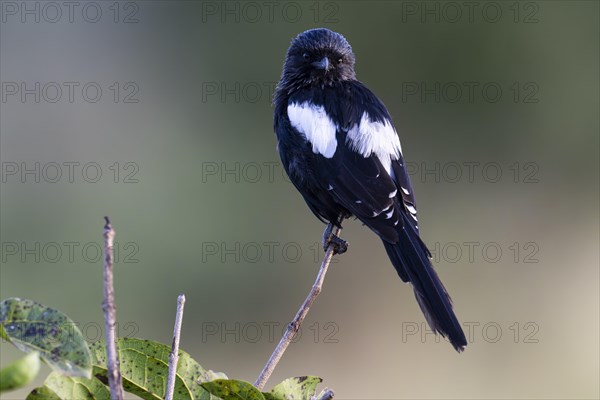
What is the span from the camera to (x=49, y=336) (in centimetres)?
89

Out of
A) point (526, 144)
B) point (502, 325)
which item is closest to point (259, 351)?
point (502, 325)

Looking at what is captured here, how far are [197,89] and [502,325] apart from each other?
3.05 metres

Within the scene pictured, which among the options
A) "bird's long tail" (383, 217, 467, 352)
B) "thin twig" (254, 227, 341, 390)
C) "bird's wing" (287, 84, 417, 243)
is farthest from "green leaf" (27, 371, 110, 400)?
"bird's wing" (287, 84, 417, 243)

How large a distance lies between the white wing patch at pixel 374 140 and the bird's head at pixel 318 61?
13.0 inches

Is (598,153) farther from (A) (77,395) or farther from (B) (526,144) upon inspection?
(A) (77,395)

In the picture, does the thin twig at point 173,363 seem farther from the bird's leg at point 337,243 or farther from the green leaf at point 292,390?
the bird's leg at point 337,243

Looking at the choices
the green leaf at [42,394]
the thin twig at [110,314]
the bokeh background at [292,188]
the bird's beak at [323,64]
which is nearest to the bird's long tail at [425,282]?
the bird's beak at [323,64]

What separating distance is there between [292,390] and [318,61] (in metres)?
2.55

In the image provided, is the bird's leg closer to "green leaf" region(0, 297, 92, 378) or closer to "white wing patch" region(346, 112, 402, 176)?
"white wing patch" region(346, 112, 402, 176)

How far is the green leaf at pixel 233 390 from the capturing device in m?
1.05

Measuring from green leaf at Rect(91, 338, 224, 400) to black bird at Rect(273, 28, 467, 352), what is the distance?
1.68m

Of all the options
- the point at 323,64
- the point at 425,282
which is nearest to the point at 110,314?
the point at 425,282

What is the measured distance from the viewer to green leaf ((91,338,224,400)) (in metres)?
1.14

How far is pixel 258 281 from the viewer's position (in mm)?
5652
